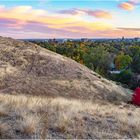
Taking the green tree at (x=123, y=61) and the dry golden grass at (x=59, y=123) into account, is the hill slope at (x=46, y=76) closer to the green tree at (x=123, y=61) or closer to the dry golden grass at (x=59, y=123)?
the dry golden grass at (x=59, y=123)

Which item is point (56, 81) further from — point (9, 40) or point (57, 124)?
point (57, 124)

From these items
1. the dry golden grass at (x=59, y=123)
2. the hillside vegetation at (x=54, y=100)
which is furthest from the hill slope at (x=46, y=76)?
the dry golden grass at (x=59, y=123)

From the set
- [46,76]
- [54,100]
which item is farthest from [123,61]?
[54,100]

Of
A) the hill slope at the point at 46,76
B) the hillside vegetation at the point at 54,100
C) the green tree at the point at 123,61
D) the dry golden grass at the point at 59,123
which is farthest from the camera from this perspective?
the green tree at the point at 123,61

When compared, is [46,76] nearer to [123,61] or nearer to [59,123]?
[59,123]

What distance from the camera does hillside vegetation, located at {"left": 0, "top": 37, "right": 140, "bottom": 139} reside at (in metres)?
7.62

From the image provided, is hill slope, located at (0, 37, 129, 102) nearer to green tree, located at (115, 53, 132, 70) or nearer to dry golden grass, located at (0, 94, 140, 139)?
dry golden grass, located at (0, 94, 140, 139)

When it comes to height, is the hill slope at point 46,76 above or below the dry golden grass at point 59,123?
below

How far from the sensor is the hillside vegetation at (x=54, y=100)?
7619mm

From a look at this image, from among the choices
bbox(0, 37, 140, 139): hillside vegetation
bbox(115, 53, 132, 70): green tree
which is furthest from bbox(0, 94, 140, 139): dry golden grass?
bbox(115, 53, 132, 70): green tree

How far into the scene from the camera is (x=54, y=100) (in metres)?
12.8

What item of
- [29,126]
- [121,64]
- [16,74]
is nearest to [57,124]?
[29,126]

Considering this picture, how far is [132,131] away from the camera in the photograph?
830 cm

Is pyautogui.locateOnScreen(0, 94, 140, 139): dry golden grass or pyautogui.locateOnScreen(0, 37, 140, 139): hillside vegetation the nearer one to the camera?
pyautogui.locateOnScreen(0, 94, 140, 139): dry golden grass
